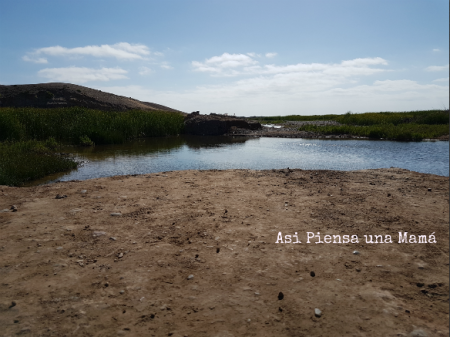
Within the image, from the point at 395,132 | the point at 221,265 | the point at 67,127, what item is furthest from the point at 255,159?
the point at 67,127

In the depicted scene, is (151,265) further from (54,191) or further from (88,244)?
(54,191)

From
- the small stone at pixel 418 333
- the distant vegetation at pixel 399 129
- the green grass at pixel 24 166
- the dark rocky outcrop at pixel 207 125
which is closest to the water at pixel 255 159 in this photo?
the green grass at pixel 24 166

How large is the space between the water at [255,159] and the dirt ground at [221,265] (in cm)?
340

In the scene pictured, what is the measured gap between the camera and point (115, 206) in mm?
4766

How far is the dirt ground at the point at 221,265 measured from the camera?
2.32 metres

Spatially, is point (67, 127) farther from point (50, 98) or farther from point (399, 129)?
point (50, 98)

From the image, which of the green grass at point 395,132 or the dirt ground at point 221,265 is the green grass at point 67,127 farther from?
the green grass at point 395,132

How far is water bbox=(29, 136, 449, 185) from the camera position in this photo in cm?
867

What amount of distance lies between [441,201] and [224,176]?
12.5 ft

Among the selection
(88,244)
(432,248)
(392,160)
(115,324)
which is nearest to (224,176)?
(88,244)

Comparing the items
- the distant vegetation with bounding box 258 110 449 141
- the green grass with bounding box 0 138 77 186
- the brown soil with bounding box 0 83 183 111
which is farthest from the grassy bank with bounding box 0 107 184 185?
the brown soil with bounding box 0 83 183 111

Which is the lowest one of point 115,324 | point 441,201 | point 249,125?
point 115,324

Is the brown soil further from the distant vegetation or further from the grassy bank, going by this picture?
the distant vegetation

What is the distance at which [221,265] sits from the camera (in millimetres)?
3061
